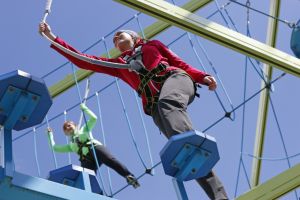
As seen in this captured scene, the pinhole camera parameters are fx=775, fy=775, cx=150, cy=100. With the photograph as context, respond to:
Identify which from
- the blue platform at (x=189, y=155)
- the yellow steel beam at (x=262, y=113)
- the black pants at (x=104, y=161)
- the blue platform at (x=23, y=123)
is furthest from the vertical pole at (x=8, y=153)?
the black pants at (x=104, y=161)

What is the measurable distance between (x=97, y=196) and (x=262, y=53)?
1.46m

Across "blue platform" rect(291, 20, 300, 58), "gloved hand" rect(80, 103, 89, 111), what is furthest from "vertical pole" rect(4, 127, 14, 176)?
"gloved hand" rect(80, 103, 89, 111)

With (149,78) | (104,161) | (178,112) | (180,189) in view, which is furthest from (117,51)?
(180,189)

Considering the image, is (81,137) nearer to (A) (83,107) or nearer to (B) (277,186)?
(A) (83,107)

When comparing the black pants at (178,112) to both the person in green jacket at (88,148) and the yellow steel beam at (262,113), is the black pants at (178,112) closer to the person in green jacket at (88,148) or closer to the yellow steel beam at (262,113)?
the yellow steel beam at (262,113)

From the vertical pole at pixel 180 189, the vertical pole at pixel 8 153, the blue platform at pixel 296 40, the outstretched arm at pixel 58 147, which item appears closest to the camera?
the vertical pole at pixel 8 153

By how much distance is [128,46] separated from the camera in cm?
438

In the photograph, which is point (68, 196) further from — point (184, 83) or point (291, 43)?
point (291, 43)

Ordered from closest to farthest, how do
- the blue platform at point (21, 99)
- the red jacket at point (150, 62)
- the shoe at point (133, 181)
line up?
the blue platform at point (21, 99) < the red jacket at point (150, 62) < the shoe at point (133, 181)

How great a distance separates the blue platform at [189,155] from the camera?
295 centimetres

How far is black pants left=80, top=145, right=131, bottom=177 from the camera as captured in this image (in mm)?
5598

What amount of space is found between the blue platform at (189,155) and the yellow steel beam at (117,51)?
3003 millimetres

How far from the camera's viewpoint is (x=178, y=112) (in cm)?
367

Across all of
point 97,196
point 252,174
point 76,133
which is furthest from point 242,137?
point 97,196
